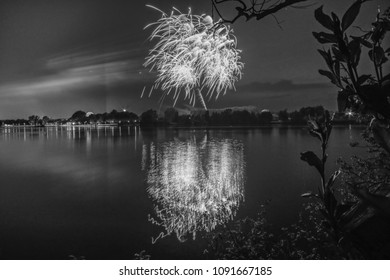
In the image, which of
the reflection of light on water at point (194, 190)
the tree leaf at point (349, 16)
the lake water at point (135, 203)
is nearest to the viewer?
the tree leaf at point (349, 16)

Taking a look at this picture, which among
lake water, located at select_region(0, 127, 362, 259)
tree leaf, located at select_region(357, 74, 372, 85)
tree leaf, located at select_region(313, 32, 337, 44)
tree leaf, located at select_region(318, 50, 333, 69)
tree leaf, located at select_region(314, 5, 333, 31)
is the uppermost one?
tree leaf, located at select_region(314, 5, 333, 31)

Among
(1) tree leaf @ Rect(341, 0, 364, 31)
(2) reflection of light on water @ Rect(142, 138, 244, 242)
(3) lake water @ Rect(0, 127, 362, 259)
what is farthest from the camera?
(2) reflection of light on water @ Rect(142, 138, 244, 242)

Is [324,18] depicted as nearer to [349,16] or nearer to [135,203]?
[349,16]

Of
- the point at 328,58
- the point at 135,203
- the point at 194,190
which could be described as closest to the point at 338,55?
the point at 328,58

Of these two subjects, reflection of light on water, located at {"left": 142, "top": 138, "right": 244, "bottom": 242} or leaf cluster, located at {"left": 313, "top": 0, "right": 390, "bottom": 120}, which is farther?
reflection of light on water, located at {"left": 142, "top": 138, "right": 244, "bottom": 242}

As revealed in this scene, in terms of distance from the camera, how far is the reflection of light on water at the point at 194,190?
694 centimetres

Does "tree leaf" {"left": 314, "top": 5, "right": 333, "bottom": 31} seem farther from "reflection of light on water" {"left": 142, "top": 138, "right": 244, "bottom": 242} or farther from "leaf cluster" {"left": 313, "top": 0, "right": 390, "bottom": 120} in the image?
"reflection of light on water" {"left": 142, "top": 138, "right": 244, "bottom": 242}

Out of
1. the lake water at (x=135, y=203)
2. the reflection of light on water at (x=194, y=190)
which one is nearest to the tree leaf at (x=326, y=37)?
the lake water at (x=135, y=203)

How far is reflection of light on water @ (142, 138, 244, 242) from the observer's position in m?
6.94

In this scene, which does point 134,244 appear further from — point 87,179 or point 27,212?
point 87,179

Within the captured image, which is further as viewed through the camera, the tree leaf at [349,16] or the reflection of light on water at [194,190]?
the reflection of light on water at [194,190]

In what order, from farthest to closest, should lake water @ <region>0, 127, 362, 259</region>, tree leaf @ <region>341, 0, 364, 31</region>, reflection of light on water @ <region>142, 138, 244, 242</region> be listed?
reflection of light on water @ <region>142, 138, 244, 242</region> → lake water @ <region>0, 127, 362, 259</region> → tree leaf @ <region>341, 0, 364, 31</region>

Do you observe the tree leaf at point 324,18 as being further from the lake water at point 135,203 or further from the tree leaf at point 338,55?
the lake water at point 135,203

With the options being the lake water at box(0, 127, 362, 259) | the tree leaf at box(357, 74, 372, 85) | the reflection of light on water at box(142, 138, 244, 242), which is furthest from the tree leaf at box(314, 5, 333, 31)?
the reflection of light on water at box(142, 138, 244, 242)
